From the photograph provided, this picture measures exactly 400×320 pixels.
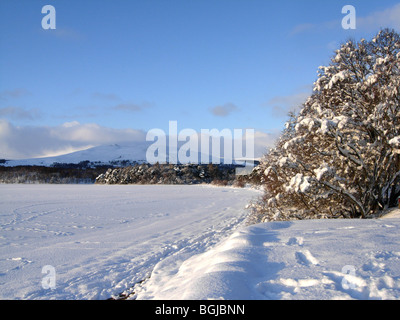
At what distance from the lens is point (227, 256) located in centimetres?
483

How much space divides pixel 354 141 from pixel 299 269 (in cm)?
665

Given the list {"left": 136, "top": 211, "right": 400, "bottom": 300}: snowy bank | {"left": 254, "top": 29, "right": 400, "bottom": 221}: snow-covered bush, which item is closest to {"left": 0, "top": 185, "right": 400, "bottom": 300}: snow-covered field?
{"left": 136, "top": 211, "right": 400, "bottom": 300}: snowy bank

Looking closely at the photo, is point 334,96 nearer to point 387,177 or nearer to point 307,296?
point 387,177

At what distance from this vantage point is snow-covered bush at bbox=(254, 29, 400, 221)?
8.22 meters

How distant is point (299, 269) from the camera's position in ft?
Result: 13.0

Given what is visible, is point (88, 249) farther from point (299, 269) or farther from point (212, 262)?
point (299, 269)

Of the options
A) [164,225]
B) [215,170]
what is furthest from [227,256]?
[215,170]

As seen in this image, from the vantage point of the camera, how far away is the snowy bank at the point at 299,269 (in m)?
3.28

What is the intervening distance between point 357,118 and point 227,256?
23.3 feet

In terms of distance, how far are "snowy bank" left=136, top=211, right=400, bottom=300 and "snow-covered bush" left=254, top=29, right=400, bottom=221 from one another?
1.98 m

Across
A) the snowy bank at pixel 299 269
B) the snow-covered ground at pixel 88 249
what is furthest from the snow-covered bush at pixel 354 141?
the snow-covered ground at pixel 88 249

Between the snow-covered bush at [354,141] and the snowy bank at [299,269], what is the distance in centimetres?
198

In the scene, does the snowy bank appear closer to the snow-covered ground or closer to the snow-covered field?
the snow-covered field

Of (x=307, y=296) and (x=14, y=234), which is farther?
(x=14, y=234)
